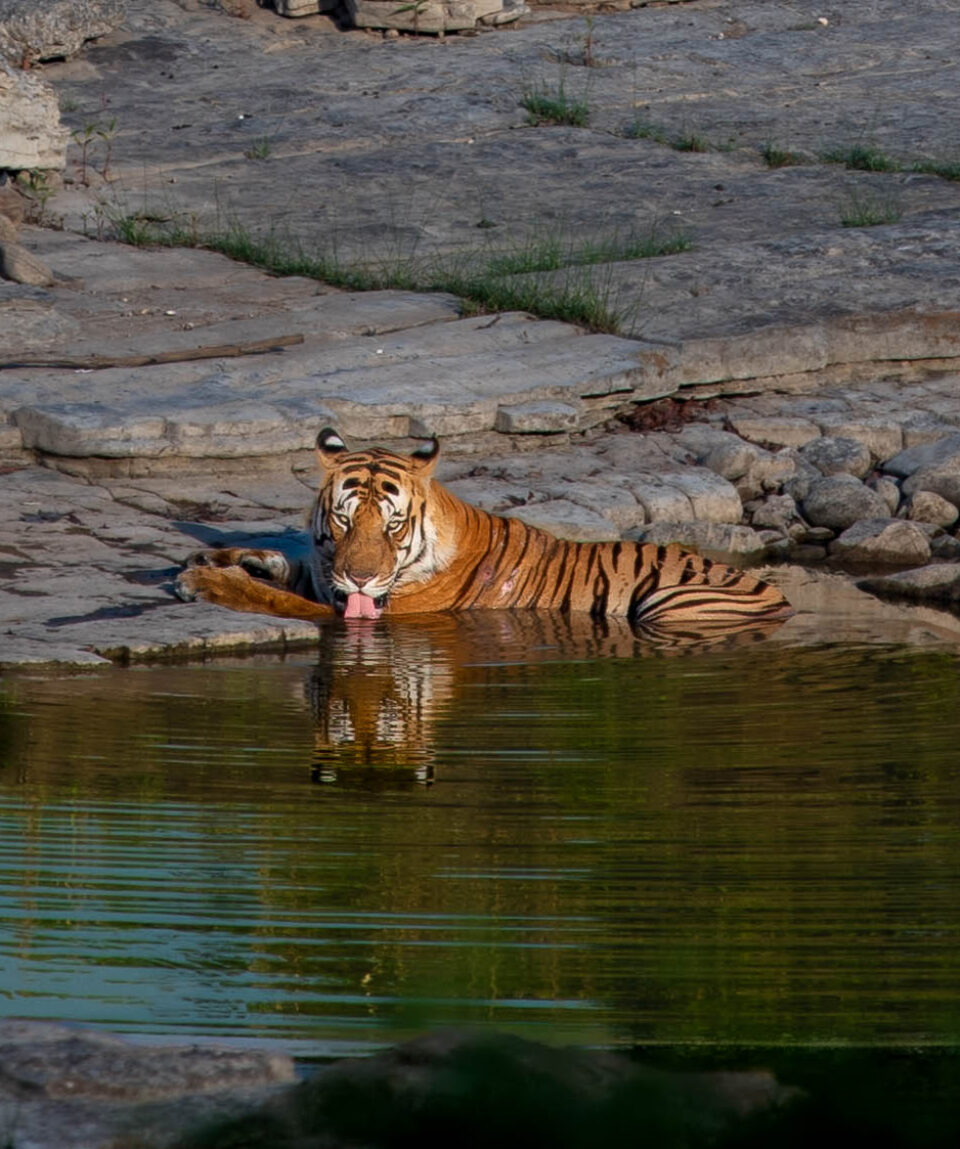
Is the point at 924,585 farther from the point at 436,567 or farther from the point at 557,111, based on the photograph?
the point at 557,111

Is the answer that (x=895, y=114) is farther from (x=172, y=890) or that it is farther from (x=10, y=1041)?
(x=10, y=1041)

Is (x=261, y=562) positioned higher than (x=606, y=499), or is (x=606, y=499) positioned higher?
(x=606, y=499)

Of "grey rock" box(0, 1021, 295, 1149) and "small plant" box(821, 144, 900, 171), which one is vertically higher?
"small plant" box(821, 144, 900, 171)

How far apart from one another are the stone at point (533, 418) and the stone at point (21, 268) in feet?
10.2

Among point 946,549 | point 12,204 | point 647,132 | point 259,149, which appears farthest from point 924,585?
point 259,149

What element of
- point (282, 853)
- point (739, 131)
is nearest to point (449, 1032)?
point (282, 853)

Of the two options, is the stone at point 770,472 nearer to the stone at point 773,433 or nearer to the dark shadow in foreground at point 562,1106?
the stone at point 773,433

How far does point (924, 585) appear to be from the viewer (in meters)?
8.71

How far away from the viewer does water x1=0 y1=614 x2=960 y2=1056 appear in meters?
3.37

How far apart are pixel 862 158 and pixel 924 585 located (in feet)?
21.7

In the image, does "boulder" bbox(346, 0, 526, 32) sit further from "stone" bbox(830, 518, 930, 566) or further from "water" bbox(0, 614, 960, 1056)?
"water" bbox(0, 614, 960, 1056)

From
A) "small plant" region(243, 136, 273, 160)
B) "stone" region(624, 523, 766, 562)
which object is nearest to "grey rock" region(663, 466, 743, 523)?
"stone" region(624, 523, 766, 562)

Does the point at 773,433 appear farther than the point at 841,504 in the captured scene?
Yes

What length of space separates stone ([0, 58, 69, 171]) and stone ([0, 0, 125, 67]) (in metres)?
2.84
